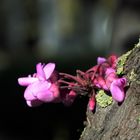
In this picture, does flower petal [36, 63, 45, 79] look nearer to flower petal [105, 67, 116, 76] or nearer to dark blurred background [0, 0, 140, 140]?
flower petal [105, 67, 116, 76]

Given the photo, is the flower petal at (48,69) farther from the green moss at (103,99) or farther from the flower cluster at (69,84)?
the green moss at (103,99)

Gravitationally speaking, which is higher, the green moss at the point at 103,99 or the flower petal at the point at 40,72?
the flower petal at the point at 40,72

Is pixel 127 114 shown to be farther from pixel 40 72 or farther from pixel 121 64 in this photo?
pixel 40 72

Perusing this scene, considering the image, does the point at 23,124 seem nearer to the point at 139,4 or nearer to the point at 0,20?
the point at 139,4

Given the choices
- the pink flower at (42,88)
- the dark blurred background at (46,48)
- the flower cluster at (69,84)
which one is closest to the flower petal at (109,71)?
the flower cluster at (69,84)

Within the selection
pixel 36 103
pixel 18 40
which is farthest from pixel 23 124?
pixel 18 40

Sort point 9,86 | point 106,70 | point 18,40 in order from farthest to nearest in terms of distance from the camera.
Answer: point 18,40 < point 9,86 < point 106,70

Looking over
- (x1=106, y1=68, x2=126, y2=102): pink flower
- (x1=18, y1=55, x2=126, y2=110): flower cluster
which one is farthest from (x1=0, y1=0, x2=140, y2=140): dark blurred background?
(x1=106, y1=68, x2=126, y2=102): pink flower

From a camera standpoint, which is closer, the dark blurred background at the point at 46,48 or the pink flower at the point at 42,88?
the pink flower at the point at 42,88
